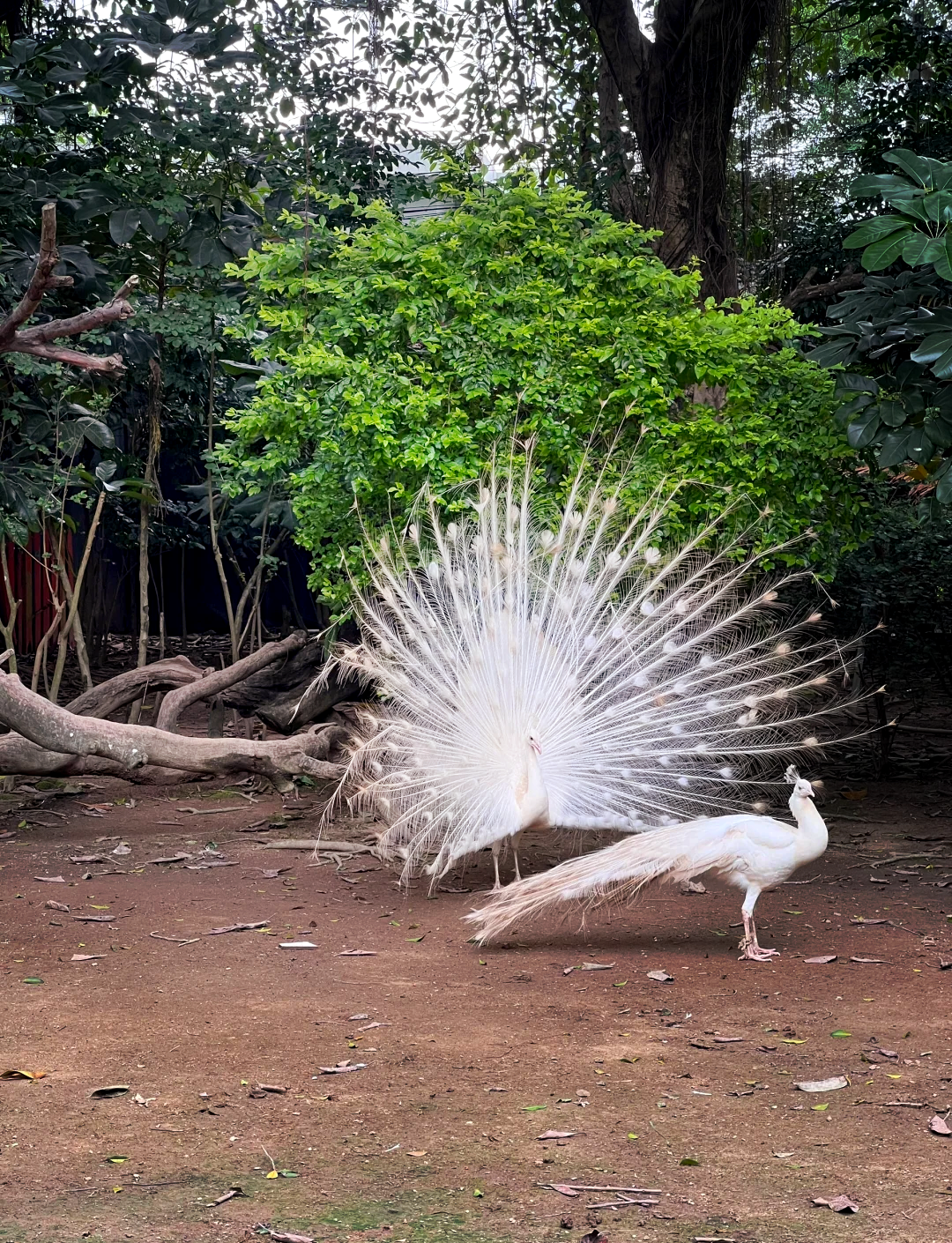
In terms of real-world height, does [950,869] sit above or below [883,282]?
below

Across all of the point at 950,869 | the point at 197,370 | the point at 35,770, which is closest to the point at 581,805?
the point at 950,869

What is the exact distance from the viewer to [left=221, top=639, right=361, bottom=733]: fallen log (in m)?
8.76

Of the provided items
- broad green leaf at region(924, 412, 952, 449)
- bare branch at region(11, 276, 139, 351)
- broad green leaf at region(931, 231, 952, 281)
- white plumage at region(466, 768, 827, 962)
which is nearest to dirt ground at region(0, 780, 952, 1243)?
white plumage at region(466, 768, 827, 962)

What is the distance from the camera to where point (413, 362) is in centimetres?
714

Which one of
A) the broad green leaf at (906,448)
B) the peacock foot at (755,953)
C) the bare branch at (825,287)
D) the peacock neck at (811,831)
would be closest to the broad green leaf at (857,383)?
the broad green leaf at (906,448)

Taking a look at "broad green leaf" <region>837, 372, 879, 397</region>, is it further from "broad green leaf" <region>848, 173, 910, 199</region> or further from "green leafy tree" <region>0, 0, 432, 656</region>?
"green leafy tree" <region>0, 0, 432, 656</region>

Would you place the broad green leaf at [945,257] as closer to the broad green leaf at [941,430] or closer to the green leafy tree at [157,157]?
the broad green leaf at [941,430]

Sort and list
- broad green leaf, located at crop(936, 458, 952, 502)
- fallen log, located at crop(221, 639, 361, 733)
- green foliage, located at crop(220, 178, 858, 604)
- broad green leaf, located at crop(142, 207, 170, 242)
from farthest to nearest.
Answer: fallen log, located at crop(221, 639, 361, 733) < broad green leaf, located at crop(142, 207, 170, 242) < green foliage, located at crop(220, 178, 858, 604) < broad green leaf, located at crop(936, 458, 952, 502)

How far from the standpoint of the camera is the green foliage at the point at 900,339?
5.50 metres

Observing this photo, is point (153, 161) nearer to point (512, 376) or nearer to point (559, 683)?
point (512, 376)

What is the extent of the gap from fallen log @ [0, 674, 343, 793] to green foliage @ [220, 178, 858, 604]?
1100 millimetres

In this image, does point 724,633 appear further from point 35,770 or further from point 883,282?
point 35,770

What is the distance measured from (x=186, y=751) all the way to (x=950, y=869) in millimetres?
4336

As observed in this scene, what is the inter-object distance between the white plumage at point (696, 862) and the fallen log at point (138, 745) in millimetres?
2452
